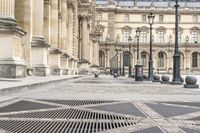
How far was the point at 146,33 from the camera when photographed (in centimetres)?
14400

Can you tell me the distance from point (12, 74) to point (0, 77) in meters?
0.47

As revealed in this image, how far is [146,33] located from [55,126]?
13749cm

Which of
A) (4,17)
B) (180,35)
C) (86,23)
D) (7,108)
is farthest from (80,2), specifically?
(180,35)

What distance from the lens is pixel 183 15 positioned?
146m

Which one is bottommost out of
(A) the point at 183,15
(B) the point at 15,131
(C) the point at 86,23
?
(B) the point at 15,131

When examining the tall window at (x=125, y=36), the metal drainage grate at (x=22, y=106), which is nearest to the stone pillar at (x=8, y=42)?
the metal drainage grate at (x=22, y=106)

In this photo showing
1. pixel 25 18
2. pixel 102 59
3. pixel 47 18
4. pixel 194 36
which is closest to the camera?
pixel 25 18

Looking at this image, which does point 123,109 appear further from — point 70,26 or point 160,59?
point 160,59

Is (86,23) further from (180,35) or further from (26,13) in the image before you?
(180,35)

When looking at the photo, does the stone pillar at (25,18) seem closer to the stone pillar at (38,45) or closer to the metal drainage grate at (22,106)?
the stone pillar at (38,45)

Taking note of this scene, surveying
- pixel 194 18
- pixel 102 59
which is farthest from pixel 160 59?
pixel 102 59

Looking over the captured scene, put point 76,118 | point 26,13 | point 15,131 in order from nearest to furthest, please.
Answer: point 15,131
point 76,118
point 26,13

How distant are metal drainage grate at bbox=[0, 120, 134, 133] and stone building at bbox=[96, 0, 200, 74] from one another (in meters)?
125

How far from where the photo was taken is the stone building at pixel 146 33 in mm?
137000
